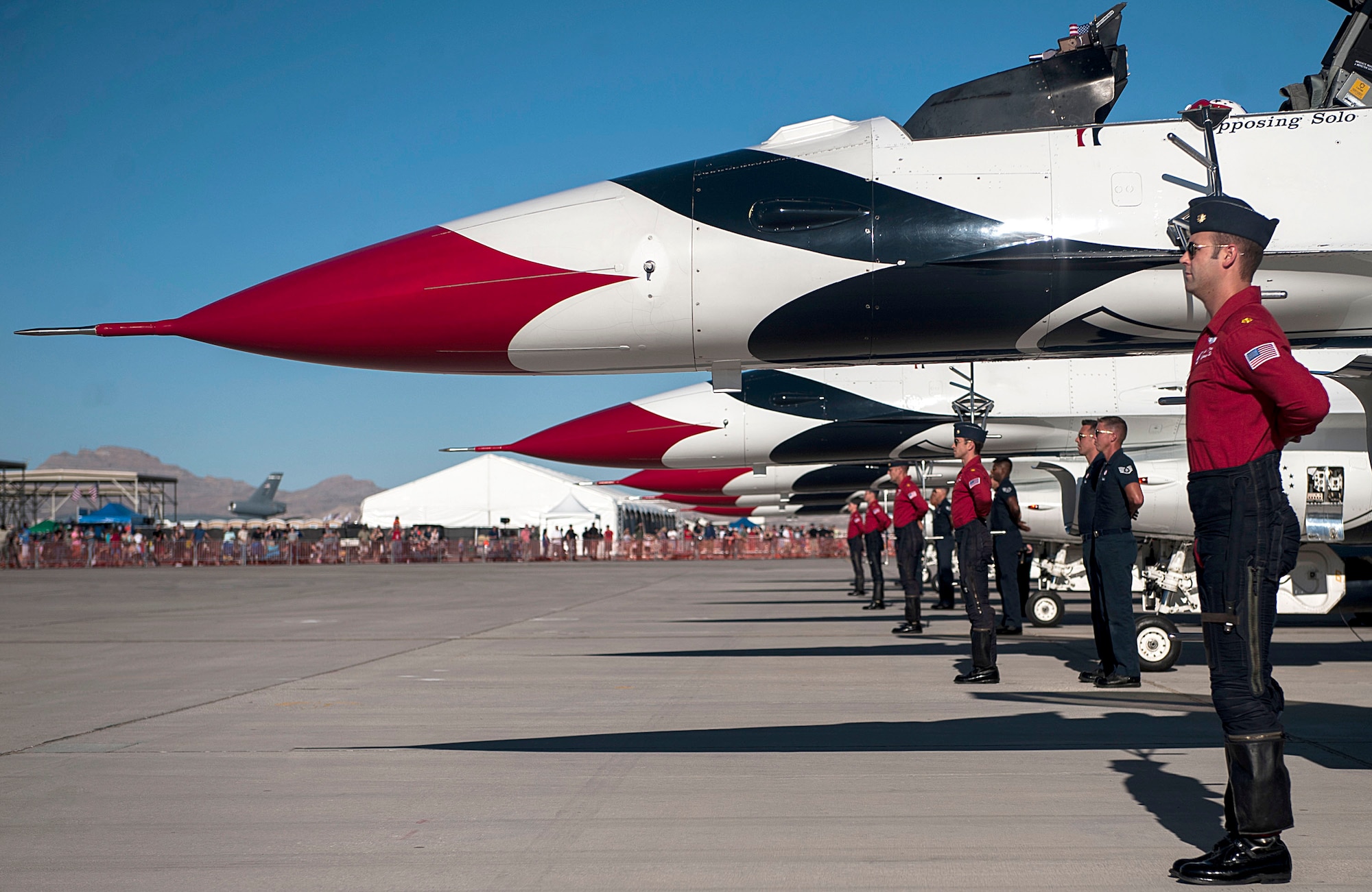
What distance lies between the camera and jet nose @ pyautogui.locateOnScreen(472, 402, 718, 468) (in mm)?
12883

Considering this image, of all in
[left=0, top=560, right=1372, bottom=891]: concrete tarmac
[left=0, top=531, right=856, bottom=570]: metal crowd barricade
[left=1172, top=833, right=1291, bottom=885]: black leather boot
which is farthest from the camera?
[left=0, top=531, right=856, bottom=570]: metal crowd barricade

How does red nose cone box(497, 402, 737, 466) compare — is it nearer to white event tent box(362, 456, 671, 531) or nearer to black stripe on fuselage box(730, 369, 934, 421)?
black stripe on fuselage box(730, 369, 934, 421)

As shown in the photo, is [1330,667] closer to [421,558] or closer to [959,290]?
[959,290]

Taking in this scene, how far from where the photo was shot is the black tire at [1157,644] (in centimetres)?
754

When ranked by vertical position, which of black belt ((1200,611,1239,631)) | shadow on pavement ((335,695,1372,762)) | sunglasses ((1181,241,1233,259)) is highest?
sunglasses ((1181,241,1233,259))

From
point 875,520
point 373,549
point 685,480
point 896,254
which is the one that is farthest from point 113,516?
point 896,254

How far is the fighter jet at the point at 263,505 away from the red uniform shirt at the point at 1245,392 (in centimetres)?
9518

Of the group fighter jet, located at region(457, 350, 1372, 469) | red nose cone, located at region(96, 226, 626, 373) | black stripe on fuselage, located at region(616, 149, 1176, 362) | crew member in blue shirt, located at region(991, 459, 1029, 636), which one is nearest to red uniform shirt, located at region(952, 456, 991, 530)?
black stripe on fuselage, located at region(616, 149, 1176, 362)

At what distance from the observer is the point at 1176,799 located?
3736 mm

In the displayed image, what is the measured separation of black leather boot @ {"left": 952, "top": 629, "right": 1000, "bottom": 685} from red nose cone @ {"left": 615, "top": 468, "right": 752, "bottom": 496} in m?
13.3

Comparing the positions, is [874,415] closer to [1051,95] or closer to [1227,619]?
[1051,95]

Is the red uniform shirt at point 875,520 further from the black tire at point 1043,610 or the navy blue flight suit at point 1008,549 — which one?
the navy blue flight suit at point 1008,549

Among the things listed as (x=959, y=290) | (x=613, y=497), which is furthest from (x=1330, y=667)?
(x=613, y=497)

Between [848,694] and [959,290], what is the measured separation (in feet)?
8.71
